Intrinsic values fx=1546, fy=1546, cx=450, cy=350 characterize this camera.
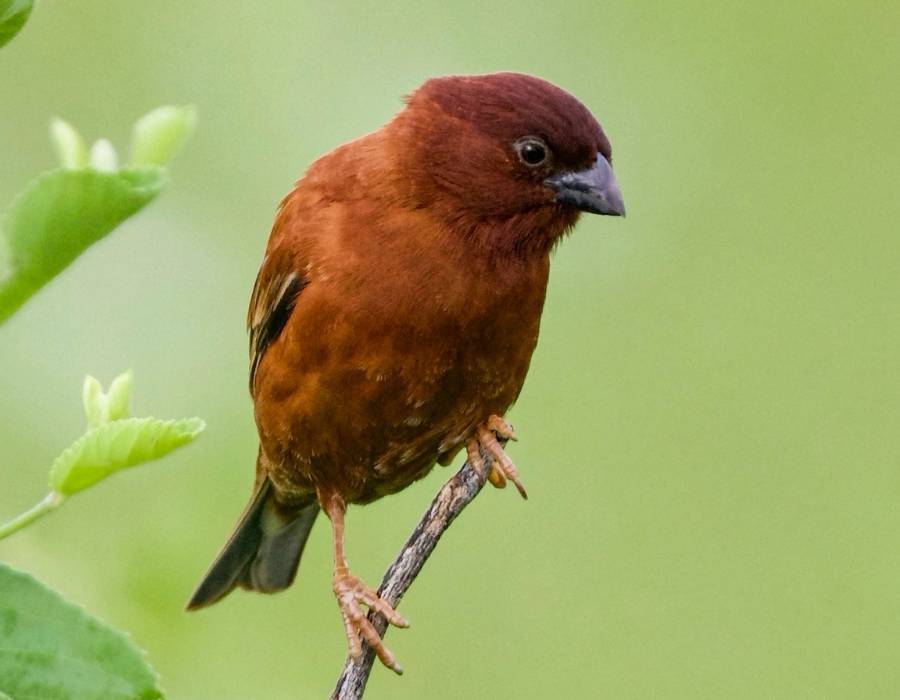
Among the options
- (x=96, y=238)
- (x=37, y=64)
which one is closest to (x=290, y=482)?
(x=96, y=238)

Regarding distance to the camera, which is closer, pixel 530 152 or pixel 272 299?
pixel 530 152

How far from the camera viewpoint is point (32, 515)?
1.73 m

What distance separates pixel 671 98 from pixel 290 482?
482 centimetres

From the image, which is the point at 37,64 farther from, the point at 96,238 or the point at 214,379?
the point at 96,238

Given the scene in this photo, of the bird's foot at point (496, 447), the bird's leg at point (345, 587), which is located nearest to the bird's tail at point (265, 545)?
the bird's leg at point (345, 587)

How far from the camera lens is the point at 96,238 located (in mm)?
1761

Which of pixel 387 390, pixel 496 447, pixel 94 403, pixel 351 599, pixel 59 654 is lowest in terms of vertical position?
pixel 351 599

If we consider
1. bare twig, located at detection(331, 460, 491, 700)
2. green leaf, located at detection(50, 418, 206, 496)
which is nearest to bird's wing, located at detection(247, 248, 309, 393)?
bare twig, located at detection(331, 460, 491, 700)

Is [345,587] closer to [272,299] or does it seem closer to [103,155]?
[272,299]

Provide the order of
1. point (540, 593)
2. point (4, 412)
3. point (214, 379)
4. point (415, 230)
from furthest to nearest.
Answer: point (540, 593)
point (214, 379)
point (4, 412)
point (415, 230)

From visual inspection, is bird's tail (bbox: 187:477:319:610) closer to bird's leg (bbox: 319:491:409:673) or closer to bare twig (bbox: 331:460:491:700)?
bird's leg (bbox: 319:491:409:673)

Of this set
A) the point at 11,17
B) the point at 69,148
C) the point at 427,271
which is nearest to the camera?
the point at 11,17

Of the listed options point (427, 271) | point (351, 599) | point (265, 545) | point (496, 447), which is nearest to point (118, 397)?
point (427, 271)

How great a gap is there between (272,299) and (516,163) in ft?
2.81
